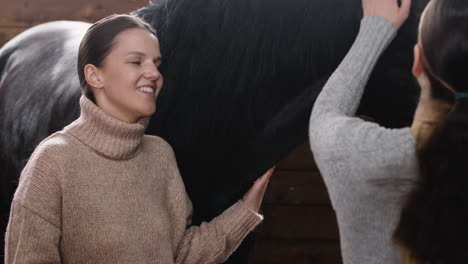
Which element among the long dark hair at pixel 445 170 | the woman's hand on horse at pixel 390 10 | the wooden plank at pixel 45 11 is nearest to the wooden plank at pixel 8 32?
the wooden plank at pixel 45 11

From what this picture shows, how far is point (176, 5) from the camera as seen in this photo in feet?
3.76

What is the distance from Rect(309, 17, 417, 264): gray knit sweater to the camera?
2.20 ft

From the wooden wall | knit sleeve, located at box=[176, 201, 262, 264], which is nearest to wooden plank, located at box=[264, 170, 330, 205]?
the wooden wall

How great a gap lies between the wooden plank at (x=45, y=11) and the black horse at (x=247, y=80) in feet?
4.10

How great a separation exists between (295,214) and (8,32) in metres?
1.51

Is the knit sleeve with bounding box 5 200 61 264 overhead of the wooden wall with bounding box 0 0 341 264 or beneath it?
overhead

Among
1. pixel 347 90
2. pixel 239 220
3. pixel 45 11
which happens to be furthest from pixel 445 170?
pixel 45 11

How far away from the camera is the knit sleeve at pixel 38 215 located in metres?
0.83

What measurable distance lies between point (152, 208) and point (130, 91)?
0.68 feet

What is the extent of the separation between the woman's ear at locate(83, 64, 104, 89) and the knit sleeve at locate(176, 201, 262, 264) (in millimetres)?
308

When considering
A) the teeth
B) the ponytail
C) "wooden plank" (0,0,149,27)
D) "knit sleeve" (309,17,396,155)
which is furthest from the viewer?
"wooden plank" (0,0,149,27)

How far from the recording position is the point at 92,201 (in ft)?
2.88

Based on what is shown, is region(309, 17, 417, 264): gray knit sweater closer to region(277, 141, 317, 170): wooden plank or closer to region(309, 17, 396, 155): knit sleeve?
region(309, 17, 396, 155): knit sleeve

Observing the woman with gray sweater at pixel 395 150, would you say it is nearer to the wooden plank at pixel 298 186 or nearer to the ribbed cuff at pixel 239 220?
the ribbed cuff at pixel 239 220
